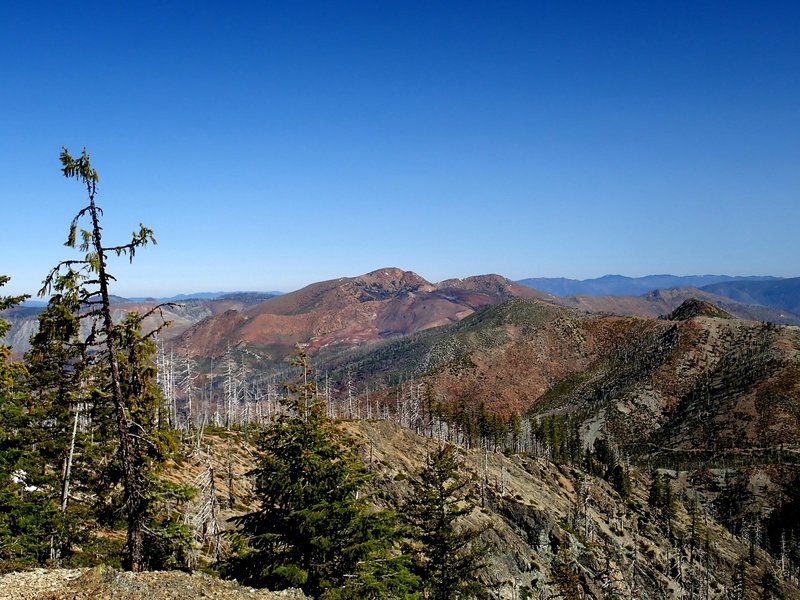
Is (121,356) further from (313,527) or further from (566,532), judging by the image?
(566,532)

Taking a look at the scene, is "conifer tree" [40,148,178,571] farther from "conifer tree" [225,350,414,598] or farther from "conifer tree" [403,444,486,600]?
"conifer tree" [403,444,486,600]

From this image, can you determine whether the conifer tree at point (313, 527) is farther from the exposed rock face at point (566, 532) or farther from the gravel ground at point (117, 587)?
the exposed rock face at point (566, 532)

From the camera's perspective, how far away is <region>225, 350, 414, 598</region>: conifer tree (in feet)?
54.3

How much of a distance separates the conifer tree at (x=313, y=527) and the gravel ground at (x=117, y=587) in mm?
828

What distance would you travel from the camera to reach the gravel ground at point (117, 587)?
1437cm

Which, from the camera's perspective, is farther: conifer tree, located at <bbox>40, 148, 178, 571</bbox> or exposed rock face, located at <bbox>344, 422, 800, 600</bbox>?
exposed rock face, located at <bbox>344, 422, 800, 600</bbox>

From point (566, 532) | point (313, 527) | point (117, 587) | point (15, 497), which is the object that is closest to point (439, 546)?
point (313, 527)

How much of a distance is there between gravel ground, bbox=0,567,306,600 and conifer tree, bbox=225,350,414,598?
0.83m

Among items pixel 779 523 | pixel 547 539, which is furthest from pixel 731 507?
pixel 547 539

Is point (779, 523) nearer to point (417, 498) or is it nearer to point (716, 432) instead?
point (716, 432)

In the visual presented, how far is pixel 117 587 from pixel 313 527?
5932mm

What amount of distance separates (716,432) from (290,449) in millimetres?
218073

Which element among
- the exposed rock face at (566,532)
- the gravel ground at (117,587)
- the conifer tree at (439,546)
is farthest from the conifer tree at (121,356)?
the exposed rock face at (566,532)

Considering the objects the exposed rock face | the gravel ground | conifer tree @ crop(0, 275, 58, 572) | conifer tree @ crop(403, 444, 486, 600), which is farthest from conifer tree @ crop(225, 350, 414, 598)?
the exposed rock face
